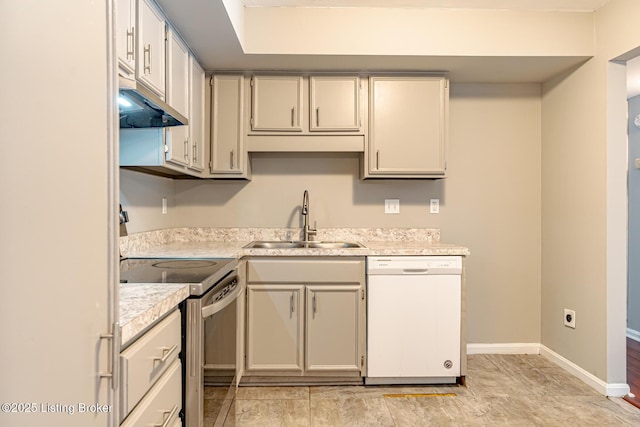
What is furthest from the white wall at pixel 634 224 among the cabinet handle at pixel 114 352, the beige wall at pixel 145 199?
the cabinet handle at pixel 114 352

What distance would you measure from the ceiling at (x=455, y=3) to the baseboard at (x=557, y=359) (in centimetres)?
243

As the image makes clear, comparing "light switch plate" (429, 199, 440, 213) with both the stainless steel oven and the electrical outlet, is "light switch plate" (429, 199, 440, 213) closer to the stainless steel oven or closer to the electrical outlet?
the electrical outlet

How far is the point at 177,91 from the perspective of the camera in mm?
2180

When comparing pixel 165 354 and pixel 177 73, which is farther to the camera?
pixel 177 73

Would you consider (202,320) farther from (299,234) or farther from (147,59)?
(299,234)

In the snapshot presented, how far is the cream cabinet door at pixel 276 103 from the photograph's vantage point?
8.89 feet

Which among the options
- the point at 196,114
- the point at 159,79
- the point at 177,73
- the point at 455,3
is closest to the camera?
the point at 159,79

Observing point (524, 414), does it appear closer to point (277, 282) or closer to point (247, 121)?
point (277, 282)

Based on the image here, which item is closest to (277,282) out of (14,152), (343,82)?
(343,82)

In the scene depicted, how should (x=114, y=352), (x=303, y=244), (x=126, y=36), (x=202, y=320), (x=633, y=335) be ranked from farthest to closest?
(x=633, y=335)
(x=303, y=244)
(x=126, y=36)
(x=202, y=320)
(x=114, y=352)

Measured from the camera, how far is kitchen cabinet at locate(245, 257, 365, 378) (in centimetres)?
242

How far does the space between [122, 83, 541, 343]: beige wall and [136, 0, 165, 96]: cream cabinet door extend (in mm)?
1476

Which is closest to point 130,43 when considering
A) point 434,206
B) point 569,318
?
point 434,206

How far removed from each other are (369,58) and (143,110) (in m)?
1.61
